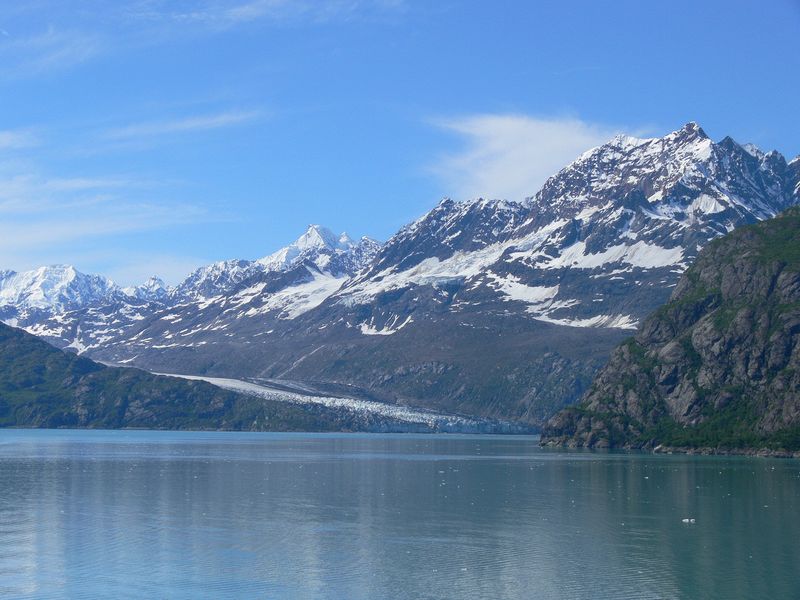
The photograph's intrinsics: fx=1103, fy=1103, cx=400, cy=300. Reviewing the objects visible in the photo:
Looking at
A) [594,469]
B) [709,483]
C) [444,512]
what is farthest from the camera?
[594,469]

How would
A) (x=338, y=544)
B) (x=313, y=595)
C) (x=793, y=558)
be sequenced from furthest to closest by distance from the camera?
(x=338, y=544)
(x=793, y=558)
(x=313, y=595)

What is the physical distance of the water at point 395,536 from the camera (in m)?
75.7

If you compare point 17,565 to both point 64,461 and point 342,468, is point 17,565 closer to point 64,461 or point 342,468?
point 342,468

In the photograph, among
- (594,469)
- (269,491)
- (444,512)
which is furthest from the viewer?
(594,469)

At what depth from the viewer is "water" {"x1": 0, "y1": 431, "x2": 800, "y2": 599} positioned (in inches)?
2980

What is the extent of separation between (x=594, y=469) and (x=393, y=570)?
103 meters

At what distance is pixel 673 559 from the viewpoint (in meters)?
Result: 86.4

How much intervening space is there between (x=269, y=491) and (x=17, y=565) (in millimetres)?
55624

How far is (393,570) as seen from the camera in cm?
8081

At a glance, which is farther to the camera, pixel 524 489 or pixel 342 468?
pixel 342 468

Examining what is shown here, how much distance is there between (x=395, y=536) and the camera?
9738cm

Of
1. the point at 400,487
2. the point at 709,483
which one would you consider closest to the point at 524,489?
the point at 400,487

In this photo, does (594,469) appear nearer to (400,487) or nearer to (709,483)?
(709,483)

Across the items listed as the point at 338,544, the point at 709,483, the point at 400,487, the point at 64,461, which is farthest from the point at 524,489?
the point at 64,461
